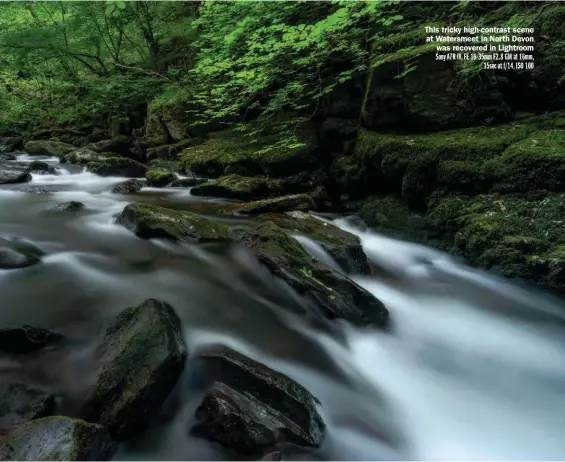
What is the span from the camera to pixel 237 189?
6957 mm

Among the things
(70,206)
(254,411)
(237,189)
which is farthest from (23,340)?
(237,189)

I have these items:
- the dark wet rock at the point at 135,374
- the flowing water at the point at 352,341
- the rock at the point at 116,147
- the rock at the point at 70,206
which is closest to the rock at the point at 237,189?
the rock at the point at 70,206

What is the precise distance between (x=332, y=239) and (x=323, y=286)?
128 centimetres

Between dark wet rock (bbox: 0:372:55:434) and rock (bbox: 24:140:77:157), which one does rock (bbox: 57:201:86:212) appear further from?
rock (bbox: 24:140:77:157)

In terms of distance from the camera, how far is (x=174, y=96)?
10688 millimetres

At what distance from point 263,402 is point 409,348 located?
1689mm

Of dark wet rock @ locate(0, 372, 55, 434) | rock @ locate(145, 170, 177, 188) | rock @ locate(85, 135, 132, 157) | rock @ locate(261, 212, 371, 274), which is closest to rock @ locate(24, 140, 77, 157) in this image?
rock @ locate(85, 135, 132, 157)

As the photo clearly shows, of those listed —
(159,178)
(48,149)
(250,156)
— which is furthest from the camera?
(48,149)

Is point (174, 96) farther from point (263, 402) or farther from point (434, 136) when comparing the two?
point (263, 402)

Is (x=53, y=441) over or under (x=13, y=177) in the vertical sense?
under

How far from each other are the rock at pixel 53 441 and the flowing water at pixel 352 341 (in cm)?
31

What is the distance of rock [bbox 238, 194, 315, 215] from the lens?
594 cm

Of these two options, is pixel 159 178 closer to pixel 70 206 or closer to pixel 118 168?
pixel 118 168

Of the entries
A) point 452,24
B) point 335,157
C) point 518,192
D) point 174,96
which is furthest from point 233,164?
point 518,192
